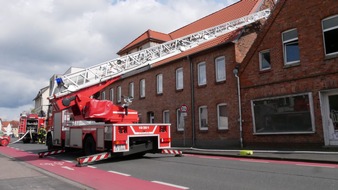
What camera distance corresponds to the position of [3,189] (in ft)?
24.3

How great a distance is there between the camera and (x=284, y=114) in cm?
1595

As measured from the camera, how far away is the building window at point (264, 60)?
17016 mm

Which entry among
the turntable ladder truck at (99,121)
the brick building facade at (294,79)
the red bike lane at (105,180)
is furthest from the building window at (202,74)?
the red bike lane at (105,180)

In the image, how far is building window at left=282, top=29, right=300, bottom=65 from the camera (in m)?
15.8

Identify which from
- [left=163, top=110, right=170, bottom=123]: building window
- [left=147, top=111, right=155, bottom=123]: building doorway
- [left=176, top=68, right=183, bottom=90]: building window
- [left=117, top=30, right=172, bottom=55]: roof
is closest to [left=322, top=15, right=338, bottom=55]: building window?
[left=176, top=68, right=183, bottom=90]: building window

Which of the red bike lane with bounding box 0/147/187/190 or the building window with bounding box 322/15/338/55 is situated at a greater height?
the building window with bounding box 322/15/338/55

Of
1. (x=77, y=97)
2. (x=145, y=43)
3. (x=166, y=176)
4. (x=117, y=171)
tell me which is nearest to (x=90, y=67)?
(x=77, y=97)

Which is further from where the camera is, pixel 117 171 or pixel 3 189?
pixel 117 171

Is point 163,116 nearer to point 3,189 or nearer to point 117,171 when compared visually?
point 117,171

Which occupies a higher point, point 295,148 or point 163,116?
point 163,116

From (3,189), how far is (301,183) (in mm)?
7004

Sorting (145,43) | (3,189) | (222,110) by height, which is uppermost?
(145,43)

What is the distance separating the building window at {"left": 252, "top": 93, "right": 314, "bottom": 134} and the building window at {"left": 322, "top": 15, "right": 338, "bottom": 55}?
2.25m

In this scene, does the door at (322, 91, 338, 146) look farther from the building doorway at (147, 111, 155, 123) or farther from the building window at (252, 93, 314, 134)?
the building doorway at (147, 111, 155, 123)
